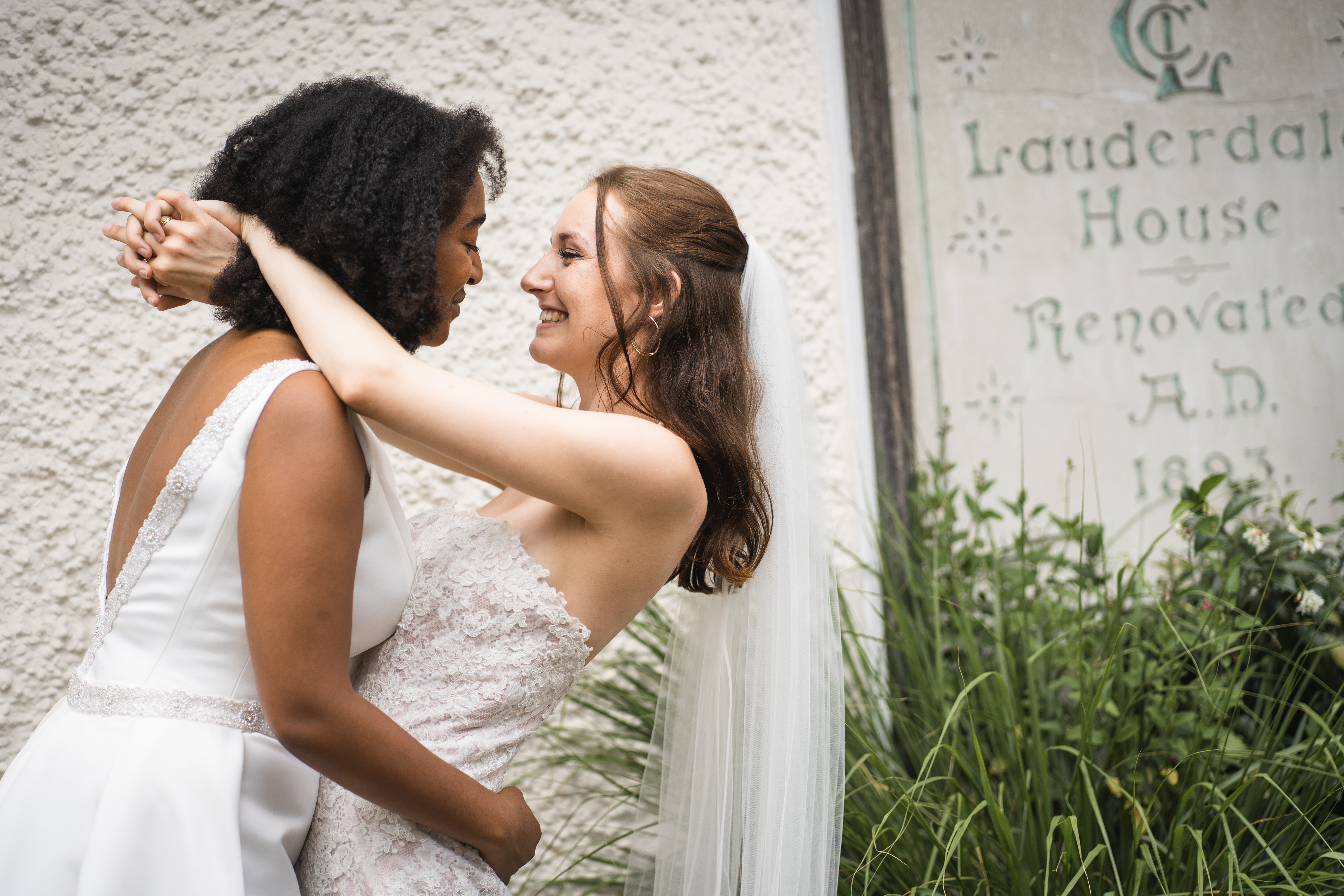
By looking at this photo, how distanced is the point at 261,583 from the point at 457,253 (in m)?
0.59

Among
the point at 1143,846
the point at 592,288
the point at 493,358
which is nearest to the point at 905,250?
the point at 493,358

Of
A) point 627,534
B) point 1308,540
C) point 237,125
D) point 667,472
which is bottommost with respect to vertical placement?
point 1308,540

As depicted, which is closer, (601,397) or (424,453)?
(601,397)

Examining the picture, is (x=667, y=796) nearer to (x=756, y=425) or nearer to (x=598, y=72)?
(x=756, y=425)

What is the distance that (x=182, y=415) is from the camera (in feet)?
4.16

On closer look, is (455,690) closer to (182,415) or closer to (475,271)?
(182,415)

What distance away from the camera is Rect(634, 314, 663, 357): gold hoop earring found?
168cm

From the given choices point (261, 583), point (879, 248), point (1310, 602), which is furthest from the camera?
point (879, 248)

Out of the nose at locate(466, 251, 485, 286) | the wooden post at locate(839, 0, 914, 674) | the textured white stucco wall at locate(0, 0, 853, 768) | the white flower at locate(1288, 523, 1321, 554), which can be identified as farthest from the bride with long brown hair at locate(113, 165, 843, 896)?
the white flower at locate(1288, 523, 1321, 554)

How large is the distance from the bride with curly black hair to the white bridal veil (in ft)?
1.68

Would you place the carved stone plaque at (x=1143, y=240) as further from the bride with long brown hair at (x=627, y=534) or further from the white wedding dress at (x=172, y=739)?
the white wedding dress at (x=172, y=739)

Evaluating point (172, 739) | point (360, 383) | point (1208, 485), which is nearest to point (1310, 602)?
point (1208, 485)

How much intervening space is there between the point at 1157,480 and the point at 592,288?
8.03 feet

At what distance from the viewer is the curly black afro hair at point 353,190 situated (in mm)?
1240
